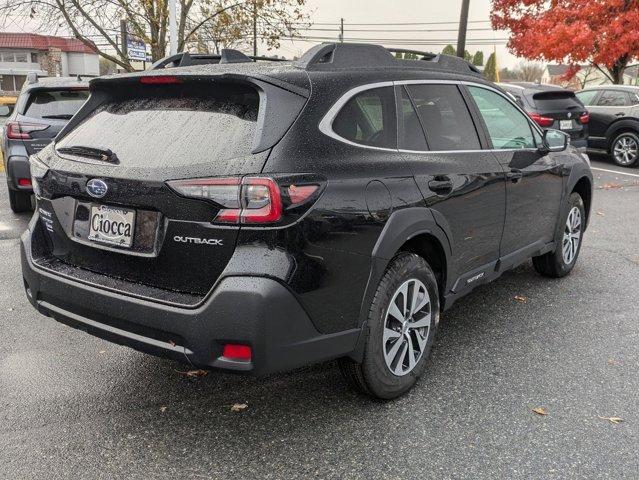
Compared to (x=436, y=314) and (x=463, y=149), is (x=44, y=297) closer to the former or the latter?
(x=436, y=314)

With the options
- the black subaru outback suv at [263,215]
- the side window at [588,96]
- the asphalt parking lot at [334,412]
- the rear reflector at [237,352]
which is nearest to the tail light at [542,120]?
the side window at [588,96]

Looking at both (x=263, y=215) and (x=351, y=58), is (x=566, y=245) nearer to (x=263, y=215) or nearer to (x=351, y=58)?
(x=351, y=58)

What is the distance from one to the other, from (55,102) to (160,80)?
17.5 ft

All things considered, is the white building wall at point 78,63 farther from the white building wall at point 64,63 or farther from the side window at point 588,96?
the side window at point 588,96

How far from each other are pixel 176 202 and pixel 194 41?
1796cm

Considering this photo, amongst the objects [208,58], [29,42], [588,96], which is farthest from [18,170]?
[29,42]

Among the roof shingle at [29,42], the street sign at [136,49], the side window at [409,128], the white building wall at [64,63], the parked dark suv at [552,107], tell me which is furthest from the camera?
the white building wall at [64,63]

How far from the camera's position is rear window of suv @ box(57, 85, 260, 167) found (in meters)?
2.66

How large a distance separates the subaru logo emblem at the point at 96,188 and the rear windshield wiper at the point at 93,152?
12cm

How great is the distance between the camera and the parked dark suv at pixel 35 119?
24.3 ft

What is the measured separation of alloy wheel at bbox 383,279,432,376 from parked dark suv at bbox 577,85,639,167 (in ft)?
38.1

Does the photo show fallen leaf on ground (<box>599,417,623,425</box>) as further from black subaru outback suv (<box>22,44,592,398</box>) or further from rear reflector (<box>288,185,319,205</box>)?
rear reflector (<box>288,185,319,205</box>)

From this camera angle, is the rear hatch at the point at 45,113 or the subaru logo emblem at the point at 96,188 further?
the rear hatch at the point at 45,113

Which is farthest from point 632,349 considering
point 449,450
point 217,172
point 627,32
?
point 627,32
